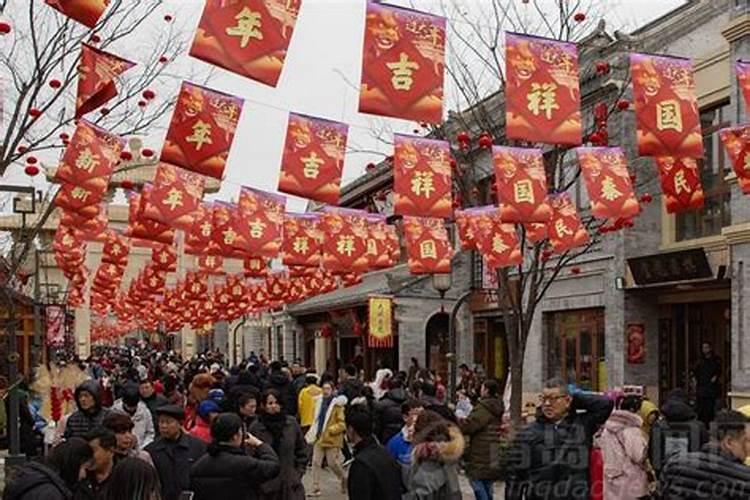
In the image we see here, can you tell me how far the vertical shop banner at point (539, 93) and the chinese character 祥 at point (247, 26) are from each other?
3123 millimetres

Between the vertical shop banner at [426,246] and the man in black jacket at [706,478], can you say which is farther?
the vertical shop banner at [426,246]

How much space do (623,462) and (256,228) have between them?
9.98m

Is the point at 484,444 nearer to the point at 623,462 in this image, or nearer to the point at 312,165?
the point at 623,462

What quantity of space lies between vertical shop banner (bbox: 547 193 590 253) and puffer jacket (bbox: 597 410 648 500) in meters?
6.86

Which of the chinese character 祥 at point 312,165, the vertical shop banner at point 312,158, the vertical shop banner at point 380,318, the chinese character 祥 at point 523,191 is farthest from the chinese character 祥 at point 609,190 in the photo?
the vertical shop banner at point 380,318

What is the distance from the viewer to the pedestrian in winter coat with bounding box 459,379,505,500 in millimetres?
10086

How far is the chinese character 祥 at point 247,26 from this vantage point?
8430mm

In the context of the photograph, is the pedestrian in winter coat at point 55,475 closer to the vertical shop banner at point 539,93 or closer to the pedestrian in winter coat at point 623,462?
the pedestrian in winter coat at point 623,462

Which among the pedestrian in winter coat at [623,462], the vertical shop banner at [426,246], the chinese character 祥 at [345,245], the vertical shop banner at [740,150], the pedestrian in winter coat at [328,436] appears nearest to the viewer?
the pedestrian in winter coat at [623,462]

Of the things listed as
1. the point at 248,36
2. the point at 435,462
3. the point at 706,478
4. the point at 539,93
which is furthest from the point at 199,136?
the point at 706,478

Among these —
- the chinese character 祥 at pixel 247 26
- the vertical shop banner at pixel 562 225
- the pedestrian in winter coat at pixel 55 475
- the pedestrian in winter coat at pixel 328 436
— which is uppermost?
the chinese character 祥 at pixel 247 26

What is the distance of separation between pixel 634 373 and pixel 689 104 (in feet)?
34.6

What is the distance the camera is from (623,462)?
8.93 meters

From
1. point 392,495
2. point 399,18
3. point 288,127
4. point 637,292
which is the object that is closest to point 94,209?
point 288,127
